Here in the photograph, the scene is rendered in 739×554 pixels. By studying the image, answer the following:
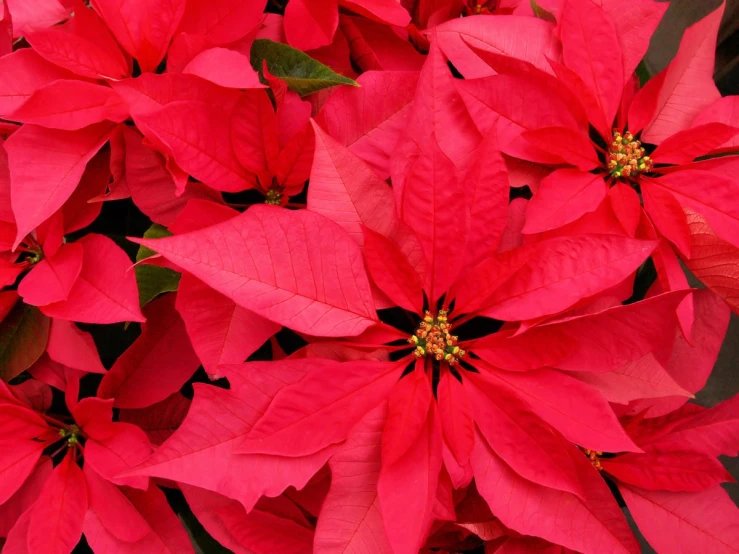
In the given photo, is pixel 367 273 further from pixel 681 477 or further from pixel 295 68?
pixel 681 477

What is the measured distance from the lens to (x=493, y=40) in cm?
45

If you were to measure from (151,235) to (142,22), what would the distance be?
0.14 m

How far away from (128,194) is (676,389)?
1.25 feet

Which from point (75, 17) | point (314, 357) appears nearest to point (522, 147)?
point (314, 357)

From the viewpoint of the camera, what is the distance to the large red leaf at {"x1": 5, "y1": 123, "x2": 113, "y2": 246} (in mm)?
406

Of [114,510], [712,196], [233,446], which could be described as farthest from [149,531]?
[712,196]

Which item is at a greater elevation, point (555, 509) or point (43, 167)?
point (43, 167)

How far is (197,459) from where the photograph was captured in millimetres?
379

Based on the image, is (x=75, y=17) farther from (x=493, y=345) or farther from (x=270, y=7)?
(x=493, y=345)

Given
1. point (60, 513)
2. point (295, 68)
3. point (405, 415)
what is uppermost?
point (295, 68)

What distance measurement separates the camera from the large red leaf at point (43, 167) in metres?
0.41

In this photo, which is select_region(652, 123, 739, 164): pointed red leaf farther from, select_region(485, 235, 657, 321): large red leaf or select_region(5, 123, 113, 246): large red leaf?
select_region(5, 123, 113, 246): large red leaf

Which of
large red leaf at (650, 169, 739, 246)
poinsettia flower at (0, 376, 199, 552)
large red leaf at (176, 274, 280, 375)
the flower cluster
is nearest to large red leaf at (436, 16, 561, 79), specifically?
the flower cluster

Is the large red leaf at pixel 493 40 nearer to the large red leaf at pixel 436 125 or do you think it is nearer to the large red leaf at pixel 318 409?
the large red leaf at pixel 436 125
